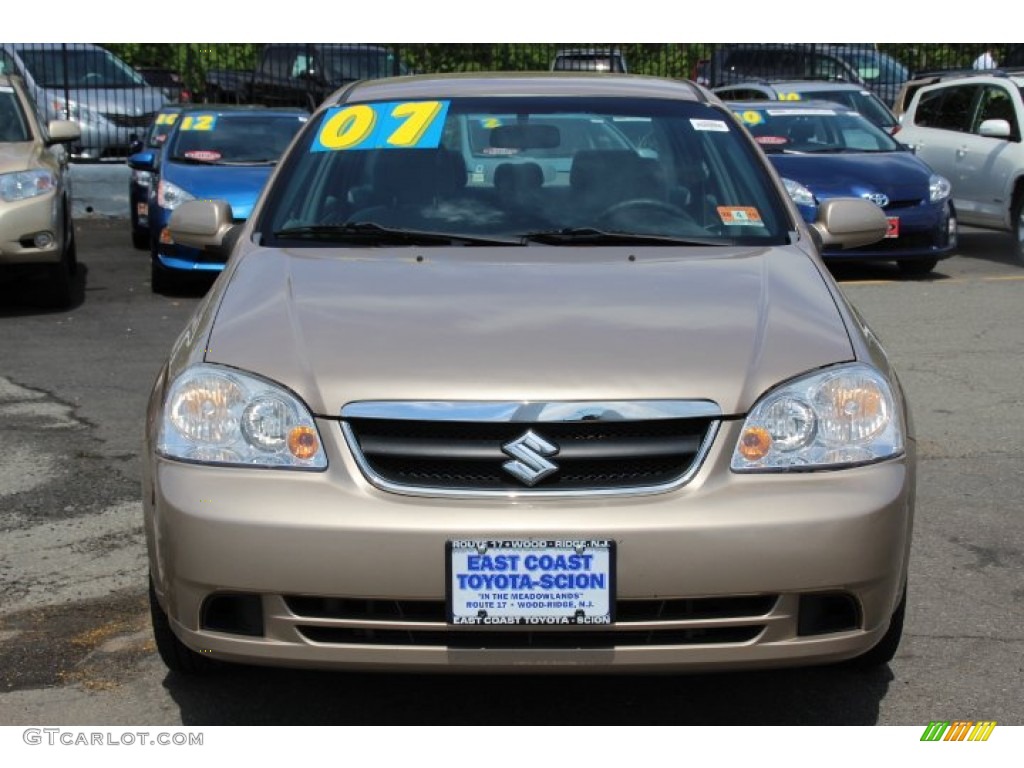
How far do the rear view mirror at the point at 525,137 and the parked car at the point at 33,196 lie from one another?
6714 mm

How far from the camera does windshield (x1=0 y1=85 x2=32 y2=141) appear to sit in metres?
11.8

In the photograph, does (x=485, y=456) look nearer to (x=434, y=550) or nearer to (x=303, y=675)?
(x=434, y=550)

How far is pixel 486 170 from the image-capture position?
4.93m

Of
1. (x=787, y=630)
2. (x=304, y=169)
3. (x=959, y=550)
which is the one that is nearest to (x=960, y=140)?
(x=959, y=550)

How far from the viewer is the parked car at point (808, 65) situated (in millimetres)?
23125

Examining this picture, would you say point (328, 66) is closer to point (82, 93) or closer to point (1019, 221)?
point (82, 93)

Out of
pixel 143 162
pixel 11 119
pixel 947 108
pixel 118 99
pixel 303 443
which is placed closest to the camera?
pixel 303 443

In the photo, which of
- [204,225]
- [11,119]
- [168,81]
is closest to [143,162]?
[11,119]

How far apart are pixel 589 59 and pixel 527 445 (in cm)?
2259

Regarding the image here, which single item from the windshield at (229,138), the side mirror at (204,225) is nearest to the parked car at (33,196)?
the windshield at (229,138)

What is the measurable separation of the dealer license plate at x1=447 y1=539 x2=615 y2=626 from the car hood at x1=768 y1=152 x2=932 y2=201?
9896 mm

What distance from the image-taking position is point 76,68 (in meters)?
20.7

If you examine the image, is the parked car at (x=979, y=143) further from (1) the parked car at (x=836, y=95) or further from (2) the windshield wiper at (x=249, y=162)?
(2) the windshield wiper at (x=249, y=162)
